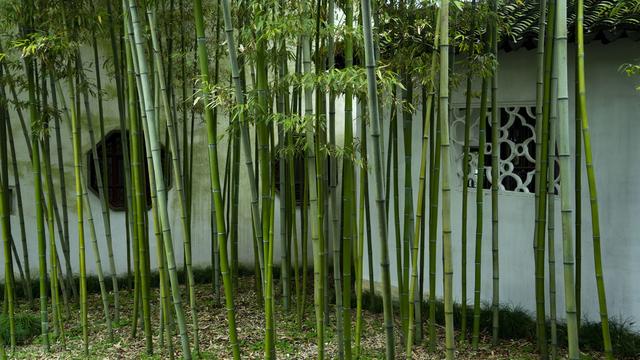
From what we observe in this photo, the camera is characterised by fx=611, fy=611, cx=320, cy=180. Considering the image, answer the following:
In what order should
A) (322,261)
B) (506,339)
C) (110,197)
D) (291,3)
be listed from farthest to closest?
(110,197)
(506,339)
(322,261)
(291,3)

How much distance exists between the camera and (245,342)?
4.65 meters

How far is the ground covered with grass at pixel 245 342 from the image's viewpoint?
4.32m

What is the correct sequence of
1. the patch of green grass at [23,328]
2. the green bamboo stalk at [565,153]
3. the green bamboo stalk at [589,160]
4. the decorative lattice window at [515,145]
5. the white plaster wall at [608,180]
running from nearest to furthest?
the green bamboo stalk at [565,153] < the green bamboo stalk at [589,160] < the white plaster wall at [608,180] < the patch of green grass at [23,328] < the decorative lattice window at [515,145]

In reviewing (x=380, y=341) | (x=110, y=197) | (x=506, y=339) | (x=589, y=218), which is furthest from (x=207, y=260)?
(x=589, y=218)

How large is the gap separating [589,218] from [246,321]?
112 inches

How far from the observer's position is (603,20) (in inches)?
157

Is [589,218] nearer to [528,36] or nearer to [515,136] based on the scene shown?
[515,136]

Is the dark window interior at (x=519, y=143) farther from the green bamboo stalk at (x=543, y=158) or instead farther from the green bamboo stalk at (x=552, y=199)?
the green bamboo stalk at (x=543, y=158)

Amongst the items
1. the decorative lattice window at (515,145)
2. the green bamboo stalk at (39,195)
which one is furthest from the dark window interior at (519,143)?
the green bamboo stalk at (39,195)

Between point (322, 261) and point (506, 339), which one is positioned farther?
point (506, 339)

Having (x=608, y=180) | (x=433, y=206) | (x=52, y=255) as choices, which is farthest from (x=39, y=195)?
(x=608, y=180)

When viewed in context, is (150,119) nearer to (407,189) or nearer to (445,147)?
(445,147)

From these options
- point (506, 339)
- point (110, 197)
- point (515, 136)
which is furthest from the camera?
point (110, 197)

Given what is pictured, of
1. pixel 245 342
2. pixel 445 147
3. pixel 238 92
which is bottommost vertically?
pixel 245 342
